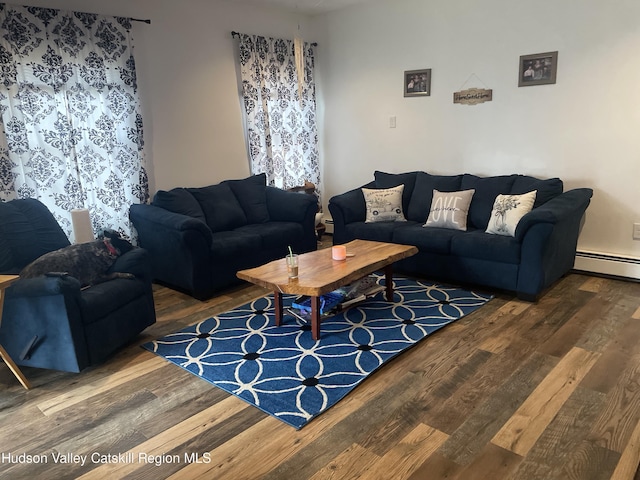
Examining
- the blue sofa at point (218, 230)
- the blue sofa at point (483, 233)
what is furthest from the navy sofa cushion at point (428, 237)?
the blue sofa at point (218, 230)

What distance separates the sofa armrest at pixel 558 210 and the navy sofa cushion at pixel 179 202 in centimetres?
274

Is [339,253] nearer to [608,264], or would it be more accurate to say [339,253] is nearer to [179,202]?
[179,202]

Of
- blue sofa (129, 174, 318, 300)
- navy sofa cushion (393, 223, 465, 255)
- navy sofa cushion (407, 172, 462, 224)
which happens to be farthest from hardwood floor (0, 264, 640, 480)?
navy sofa cushion (407, 172, 462, 224)

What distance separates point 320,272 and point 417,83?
9.24ft

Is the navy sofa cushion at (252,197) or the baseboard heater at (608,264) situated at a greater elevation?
the navy sofa cushion at (252,197)

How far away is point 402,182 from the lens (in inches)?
190

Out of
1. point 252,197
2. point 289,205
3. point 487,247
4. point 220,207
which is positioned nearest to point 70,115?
point 220,207

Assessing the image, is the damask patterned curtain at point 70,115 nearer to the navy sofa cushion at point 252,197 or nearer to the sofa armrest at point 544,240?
the navy sofa cushion at point 252,197

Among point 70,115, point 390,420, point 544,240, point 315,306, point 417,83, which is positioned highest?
point 417,83

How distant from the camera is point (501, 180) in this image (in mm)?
4254

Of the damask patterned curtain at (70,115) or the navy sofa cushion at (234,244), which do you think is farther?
the navy sofa cushion at (234,244)

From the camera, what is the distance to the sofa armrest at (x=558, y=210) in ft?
11.3

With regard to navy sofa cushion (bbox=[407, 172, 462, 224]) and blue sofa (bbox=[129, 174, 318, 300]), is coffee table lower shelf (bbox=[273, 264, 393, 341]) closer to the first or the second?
blue sofa (bbox=[129, 174, 318, 300])

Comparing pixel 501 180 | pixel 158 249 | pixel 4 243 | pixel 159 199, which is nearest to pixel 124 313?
pixel 4 243
